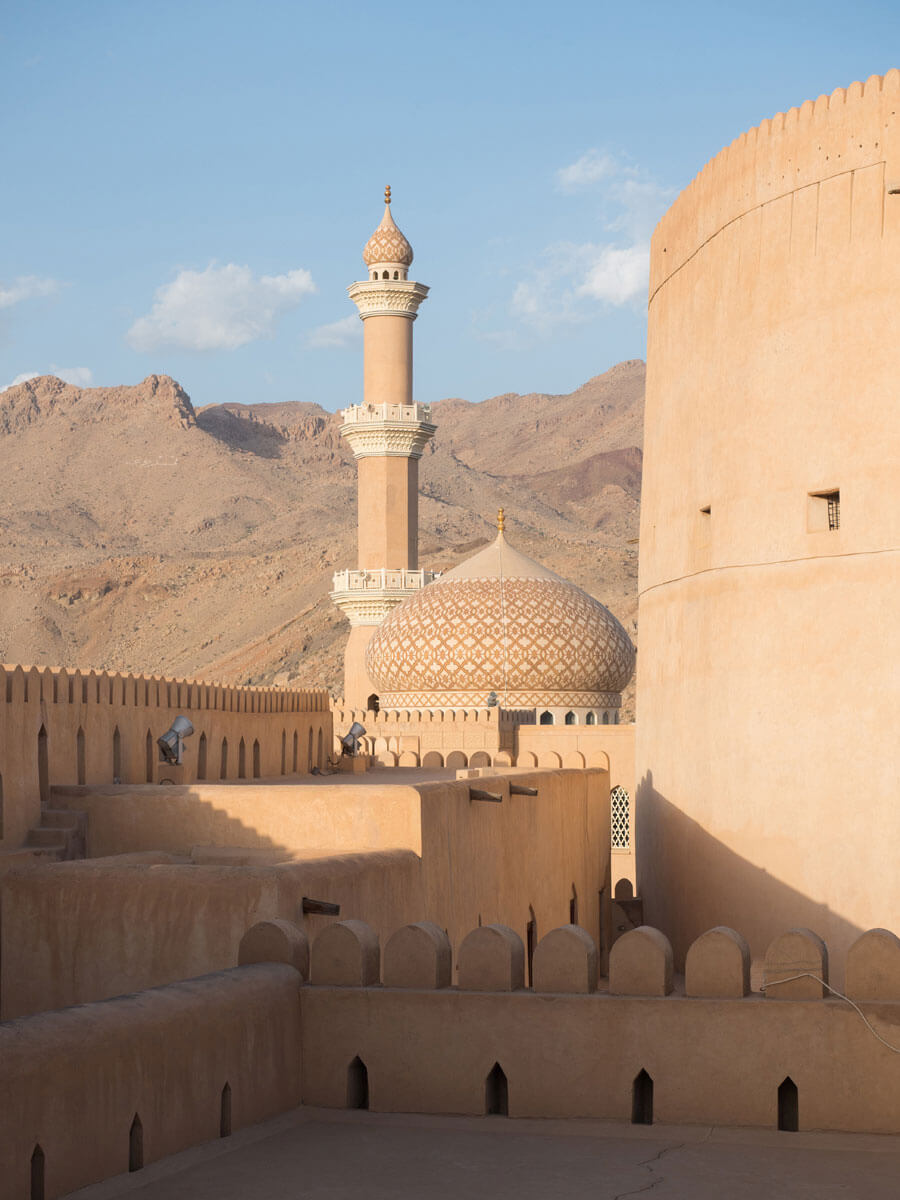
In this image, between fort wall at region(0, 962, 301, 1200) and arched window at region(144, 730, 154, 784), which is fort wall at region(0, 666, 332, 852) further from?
fort wall at region(0, 962, 301, 1200)

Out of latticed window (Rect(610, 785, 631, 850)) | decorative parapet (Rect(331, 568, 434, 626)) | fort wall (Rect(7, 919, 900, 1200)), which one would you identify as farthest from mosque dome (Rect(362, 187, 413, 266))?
fort wall (Rect(7, 919, 900, 1200))

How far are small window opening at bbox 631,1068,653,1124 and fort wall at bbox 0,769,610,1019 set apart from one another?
10.4 ft

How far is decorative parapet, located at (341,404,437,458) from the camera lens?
26.4 m

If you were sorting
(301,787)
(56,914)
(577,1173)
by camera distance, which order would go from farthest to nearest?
(301,787) < (56,914) < (577,1173)

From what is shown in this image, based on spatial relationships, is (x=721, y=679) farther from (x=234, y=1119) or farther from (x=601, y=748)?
(x=601, y=748)

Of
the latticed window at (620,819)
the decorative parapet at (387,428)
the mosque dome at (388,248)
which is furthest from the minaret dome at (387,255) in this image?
the latticed window at (620,819)

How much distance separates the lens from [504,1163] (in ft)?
14.1

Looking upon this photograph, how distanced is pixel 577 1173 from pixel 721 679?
6150mm

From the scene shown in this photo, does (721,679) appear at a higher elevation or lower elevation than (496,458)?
lower

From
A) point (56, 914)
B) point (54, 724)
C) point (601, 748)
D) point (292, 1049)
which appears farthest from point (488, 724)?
point (292, 1049)

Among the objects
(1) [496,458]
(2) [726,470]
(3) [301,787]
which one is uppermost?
(1) [496,458]

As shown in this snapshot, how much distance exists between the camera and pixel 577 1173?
419 centimetres

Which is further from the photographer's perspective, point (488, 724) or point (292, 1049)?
point (488, 724)

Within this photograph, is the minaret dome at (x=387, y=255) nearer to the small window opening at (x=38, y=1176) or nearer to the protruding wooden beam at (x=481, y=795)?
the protruding wooden beam at (x=481, y=795)
